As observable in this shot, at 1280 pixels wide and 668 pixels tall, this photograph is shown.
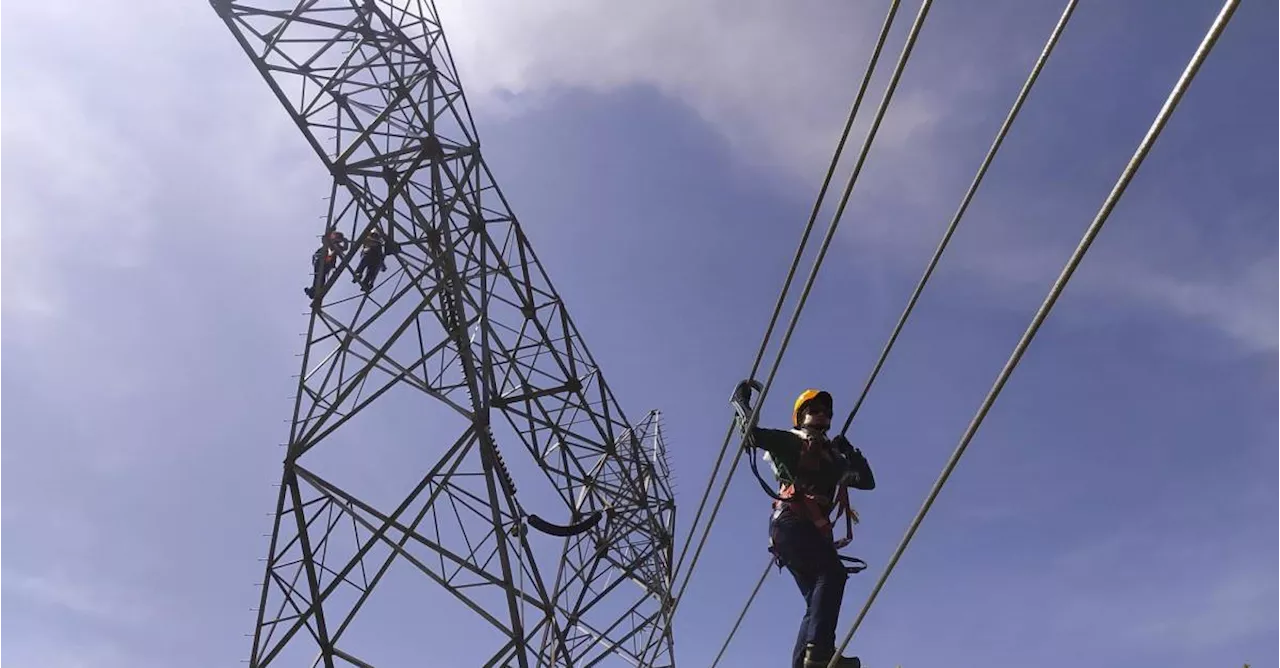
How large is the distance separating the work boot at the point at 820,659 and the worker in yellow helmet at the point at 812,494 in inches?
7.0

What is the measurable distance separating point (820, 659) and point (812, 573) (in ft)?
1.55

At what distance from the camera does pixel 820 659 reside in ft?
12.2

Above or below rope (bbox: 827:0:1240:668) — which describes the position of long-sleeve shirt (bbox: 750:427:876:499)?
above

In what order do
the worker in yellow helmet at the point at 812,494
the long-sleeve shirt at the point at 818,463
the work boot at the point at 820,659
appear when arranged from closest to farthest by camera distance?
the work boot at the point at 820,659 < the worker in yellow helmet at the point at 812,494 < the long-sleeve shirt at the point at 818,463

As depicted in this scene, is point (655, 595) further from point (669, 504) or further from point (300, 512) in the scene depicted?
point (300, 512)

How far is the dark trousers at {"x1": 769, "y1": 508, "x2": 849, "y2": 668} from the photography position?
3.84 meters

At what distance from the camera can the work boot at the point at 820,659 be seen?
3.61 meters

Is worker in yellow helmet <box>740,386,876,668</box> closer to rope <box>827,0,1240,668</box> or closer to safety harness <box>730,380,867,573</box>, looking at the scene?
safety harness <box>730,380,867,573</box>

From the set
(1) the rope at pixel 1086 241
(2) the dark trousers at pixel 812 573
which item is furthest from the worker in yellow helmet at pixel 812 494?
(1) the rope at pixel 1086 241

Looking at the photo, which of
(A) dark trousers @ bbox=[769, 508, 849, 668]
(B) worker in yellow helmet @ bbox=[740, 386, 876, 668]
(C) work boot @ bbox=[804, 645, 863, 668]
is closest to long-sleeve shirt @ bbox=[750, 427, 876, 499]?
(B) worker in yellow helmet @ bbox=[740, 386, 876, 668]

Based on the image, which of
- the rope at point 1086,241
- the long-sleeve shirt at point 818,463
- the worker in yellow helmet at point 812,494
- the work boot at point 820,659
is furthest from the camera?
the long-sleeve shirt at point 818,463

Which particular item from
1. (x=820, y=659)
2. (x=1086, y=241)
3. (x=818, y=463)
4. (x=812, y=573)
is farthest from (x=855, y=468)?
(x=1086, y=241)

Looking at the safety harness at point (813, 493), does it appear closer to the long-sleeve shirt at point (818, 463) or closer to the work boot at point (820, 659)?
the long-sleeve shirt at point (818, 463)

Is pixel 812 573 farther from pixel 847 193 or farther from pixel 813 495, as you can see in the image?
pixel 847 193
